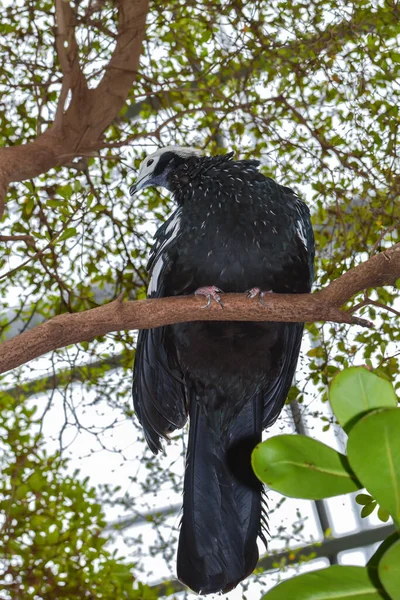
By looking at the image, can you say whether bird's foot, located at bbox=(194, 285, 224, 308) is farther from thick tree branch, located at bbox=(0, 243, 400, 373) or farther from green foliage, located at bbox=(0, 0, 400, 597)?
green foliage, located at bbox=(0, 0, 400, 597)

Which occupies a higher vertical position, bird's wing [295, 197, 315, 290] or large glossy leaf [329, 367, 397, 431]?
bird's wing [295, 197, 315, 290]

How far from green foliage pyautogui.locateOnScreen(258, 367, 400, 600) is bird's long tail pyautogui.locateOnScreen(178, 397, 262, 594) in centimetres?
100

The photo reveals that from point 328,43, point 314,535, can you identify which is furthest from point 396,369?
point 314,535

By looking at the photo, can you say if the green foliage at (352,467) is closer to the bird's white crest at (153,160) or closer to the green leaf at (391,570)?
the green leaf at (391,570)

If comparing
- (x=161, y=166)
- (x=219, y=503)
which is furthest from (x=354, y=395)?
(x=161, y=166)

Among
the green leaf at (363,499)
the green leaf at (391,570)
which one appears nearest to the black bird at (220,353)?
the green leaf at (363,499)

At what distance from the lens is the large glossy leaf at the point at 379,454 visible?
588 millimetres

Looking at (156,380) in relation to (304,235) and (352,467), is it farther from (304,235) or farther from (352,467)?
(352,467)

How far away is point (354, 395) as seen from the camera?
668 millimetres

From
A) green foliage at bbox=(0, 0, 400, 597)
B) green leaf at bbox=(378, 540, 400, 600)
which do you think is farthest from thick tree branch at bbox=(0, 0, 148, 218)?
green leaf at bbox=(378, 540, 400, 600)

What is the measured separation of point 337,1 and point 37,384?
1984 millimetres

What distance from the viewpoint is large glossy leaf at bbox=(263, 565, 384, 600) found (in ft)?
2.02

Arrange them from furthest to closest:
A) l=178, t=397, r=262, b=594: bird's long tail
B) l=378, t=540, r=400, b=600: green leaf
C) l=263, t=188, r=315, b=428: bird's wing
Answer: l=263, t=188, r=315, b=428: bird's wing, l=178, t=397, r=262, b=594: bird's long tail, l=378, t=540, r=400, b=600: green leaf

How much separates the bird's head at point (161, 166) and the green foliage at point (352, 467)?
4.89 ft
